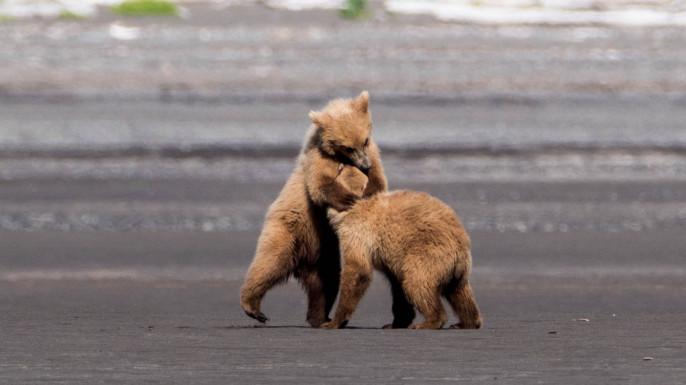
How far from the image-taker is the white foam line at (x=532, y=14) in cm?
4575

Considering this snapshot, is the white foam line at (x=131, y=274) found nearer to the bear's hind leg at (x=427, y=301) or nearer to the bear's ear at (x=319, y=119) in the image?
the bear's ear at (x=319, y=119)

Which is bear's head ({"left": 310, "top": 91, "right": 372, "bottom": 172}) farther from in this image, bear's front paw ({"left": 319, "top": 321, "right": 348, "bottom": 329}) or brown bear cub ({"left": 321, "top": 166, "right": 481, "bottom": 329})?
bear's front paw ({"left": 319, "top": 321, "right": 348, "bottom": 329})

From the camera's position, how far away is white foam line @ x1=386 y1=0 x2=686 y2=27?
150 feet

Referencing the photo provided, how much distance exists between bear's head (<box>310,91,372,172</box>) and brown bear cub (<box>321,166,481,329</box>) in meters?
0.16

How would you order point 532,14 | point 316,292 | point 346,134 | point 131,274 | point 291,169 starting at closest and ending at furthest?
point 346,134 < point 316,292 < point 131,274 < point 291,169 < point 532,14

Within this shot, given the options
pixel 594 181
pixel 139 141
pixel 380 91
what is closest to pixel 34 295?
pixel 594 181

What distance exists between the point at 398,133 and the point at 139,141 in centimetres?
375

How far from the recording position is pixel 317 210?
238 inches

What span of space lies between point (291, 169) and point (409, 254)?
918cm

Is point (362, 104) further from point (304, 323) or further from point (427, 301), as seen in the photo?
point (304, 323)

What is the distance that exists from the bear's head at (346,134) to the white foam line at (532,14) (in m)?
39.5

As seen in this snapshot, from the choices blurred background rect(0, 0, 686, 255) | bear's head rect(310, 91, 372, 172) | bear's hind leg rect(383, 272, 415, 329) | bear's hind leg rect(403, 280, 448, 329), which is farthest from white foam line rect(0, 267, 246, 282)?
bear's hind leg rect(403, 280, 448, 329)

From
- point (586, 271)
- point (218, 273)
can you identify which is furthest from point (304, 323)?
point (586, 271)

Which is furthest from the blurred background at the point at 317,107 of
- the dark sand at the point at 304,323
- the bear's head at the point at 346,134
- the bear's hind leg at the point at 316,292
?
the bear's head at the point at 346,134
